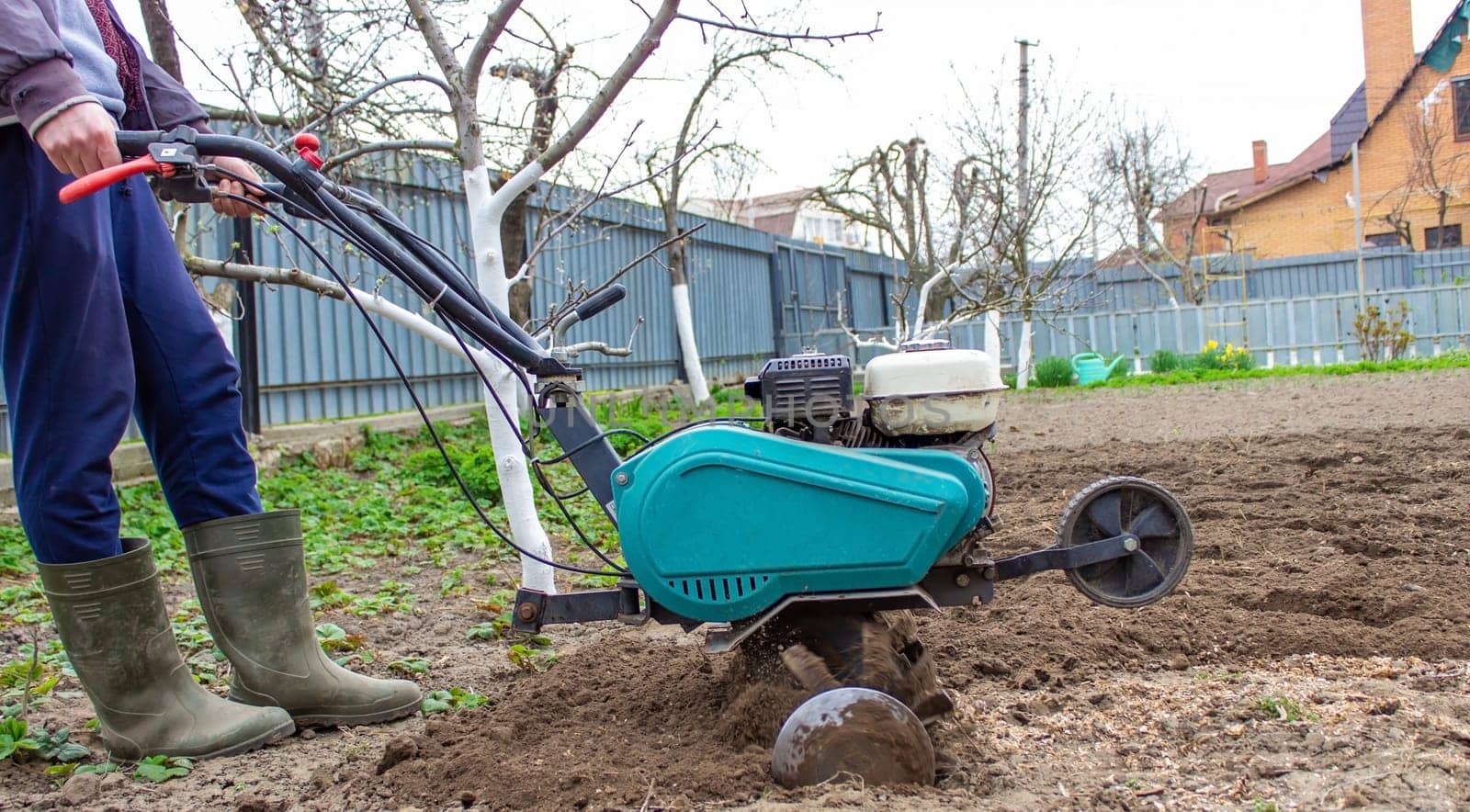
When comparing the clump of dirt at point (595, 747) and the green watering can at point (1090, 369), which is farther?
the green watering can at point (1090, 369)

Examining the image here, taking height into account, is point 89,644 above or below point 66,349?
below

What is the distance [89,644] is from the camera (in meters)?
2.41

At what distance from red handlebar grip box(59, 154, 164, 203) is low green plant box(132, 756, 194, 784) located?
122 centimetres

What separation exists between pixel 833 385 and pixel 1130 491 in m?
0.75

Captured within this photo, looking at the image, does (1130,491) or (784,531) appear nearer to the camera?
(784,531)

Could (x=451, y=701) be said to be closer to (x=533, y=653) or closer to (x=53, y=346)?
(x=533, y=653)

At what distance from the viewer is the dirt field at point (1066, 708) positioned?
2037 millimetres

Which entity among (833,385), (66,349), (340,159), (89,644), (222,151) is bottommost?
(89,644)

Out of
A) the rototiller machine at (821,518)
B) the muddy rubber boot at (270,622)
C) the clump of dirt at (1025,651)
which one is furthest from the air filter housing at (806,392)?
the muddy rubber boot at (270,622)

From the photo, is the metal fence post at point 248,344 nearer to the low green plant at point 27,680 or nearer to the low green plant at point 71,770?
the low green plant at point 27,680

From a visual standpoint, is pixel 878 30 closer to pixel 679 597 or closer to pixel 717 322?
pixel 679 597

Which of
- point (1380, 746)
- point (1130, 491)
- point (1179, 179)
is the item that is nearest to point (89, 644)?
point (1130, 491)

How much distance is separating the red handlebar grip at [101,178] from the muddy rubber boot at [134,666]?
85 centimetres

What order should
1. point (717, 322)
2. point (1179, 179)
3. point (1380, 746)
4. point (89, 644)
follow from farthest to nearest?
1. point (1179, 179)
2. point (717, 322)
3. point (89, 644)
4. point (1380, 746)
